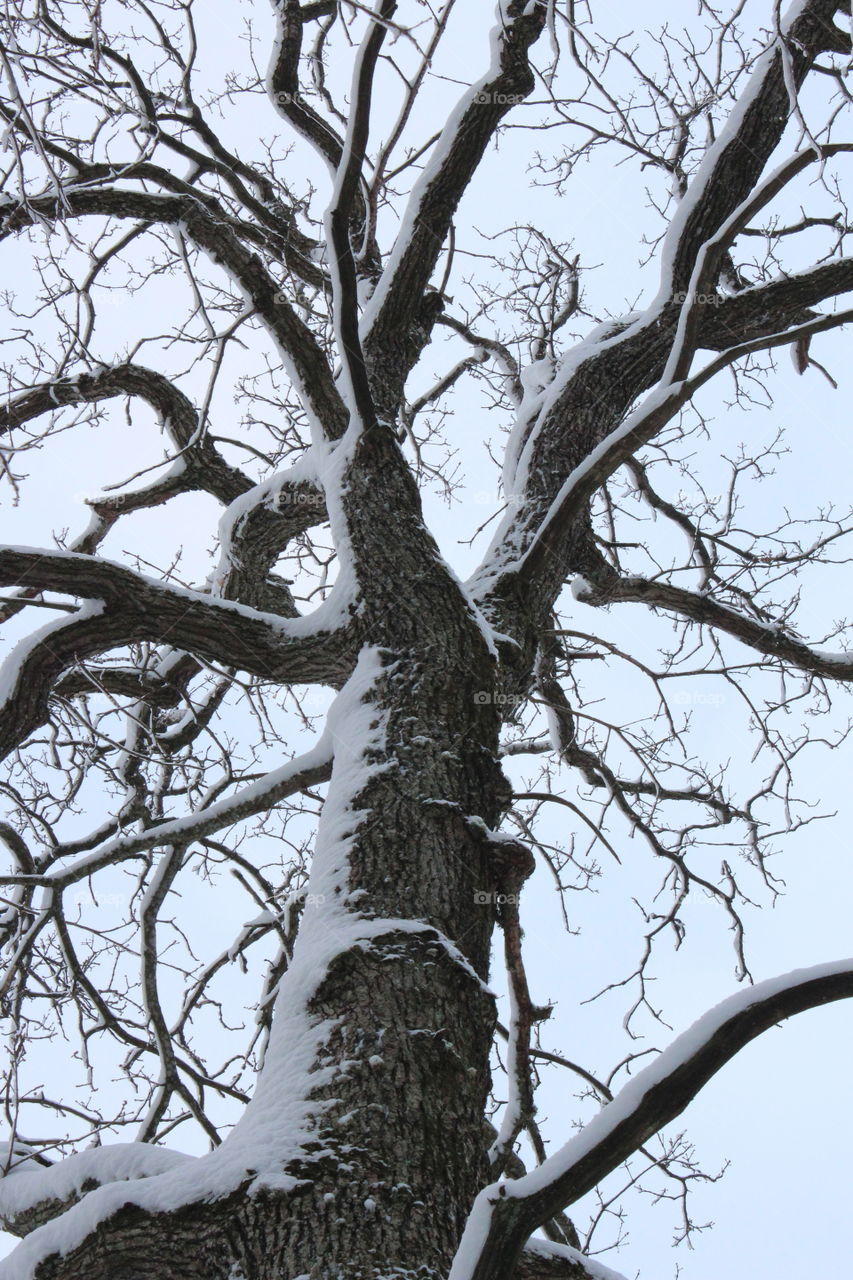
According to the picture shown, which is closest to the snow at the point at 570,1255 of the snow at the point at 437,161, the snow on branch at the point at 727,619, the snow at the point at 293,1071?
the snow at the point at 293,1071

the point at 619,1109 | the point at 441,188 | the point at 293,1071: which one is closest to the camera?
the point at 619,1109

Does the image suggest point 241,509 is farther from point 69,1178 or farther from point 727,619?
point 69,1178

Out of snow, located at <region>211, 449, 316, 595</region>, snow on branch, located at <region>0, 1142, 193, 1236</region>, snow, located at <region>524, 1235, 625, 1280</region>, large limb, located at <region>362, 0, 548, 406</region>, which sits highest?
large limb, located at <region>362, 0, 548, 406</region>

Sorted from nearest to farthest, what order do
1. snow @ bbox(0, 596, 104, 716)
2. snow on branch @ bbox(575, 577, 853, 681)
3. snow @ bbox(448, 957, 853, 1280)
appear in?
snow @ bbox(448, 957, 853, 1280) → snow @ bbox(0, 596, 104, 716) → snow on branch @ bbox(575, 577, 853, 681)

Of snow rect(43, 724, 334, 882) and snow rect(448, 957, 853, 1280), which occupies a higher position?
snow rect(43, 724, 334, 882)

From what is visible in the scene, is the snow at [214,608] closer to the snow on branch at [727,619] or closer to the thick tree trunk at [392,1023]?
the thick tree trunk at [392,1023]

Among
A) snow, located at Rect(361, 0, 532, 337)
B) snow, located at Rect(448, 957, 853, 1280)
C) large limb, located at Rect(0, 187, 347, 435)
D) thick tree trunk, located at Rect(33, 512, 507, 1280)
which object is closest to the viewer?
snow, located at Rect(448, 957, 853, 1280)

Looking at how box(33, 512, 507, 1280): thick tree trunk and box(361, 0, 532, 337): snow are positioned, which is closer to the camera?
box(33, 512, 507, 1280): thick tree trunk

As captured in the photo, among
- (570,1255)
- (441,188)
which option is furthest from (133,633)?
(441,188)

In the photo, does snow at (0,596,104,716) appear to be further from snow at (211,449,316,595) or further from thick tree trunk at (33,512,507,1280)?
snow at (211,449,316,595)

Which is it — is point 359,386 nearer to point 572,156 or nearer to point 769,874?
point 572,156

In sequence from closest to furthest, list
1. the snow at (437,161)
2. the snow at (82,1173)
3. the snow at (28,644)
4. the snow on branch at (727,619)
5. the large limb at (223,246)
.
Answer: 1. the snow at (82,1173)
2. the snow at (28,644)
3. the large limb at (223,246)
4. the snow at (437,161)
5. the snow on branch at (727,619)

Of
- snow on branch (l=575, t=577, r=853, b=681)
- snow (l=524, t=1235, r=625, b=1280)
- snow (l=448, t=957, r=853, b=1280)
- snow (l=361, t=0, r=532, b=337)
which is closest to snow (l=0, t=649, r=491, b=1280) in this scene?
snow (l=524, t=1235, r=625, b=1280)

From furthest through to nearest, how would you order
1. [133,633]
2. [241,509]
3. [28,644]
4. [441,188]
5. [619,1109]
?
[241,509]
[441,188]
[133,633]
[28,644]
[619,1109]
